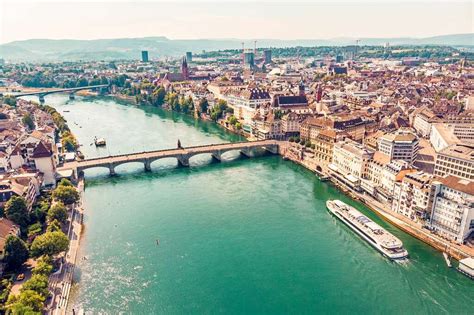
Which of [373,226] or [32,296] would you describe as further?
[373,226]

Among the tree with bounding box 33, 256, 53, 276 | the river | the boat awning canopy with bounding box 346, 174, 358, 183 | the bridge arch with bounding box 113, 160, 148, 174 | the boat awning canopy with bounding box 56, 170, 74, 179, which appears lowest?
the river

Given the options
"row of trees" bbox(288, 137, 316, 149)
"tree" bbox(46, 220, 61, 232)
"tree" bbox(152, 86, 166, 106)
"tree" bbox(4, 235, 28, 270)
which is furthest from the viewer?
"tree" bbox(152, 86, 166, 106)

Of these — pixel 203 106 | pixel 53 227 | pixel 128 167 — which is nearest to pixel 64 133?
pixel 128 167

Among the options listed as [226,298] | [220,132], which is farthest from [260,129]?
[226,298]

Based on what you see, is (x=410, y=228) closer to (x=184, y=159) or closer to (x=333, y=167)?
(x=333, y=167)

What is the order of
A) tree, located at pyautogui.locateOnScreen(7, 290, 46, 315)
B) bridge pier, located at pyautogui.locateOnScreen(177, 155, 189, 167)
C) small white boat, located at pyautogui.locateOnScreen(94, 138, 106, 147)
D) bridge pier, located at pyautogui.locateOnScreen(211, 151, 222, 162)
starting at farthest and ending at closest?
small white boat, located at pyautogui.locateOnScreen(94, 138, 106, 147), bridge pier, located at pyautogui.locateOnScreen(211, 151, 222, 162), bridge pier, located at pyautogui.locateOnScreen(177, 155, 189, 167), tree, located at pyautogui.locateOnScreen(7, 290, 46, 315)

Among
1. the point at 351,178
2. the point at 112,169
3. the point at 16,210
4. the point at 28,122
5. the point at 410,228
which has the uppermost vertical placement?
the point at 28,122

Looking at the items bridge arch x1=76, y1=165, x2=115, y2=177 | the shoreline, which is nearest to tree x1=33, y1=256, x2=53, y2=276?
bridge arch x1=76, y1=165, x2=115, y2=177

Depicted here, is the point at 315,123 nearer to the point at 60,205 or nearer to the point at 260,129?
the point at 260,129

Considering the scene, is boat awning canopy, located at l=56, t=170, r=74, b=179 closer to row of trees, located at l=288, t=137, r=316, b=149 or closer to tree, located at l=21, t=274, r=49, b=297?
tree, located at l=21, t=274, r=49, b=297
